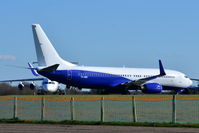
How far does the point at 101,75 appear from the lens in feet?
196

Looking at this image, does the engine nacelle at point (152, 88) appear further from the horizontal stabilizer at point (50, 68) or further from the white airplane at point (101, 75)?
the horizontal stabilizer at point (50, 68)

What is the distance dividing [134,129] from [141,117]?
5.18 meters

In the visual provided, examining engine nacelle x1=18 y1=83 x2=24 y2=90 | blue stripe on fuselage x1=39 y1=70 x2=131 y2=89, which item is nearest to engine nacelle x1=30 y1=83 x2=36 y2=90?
engine nacelle x1=18 y1=83 x2=24 y2=90

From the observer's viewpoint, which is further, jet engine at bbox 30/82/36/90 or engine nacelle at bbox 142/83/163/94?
jet engine at bbox 30/82/36/90

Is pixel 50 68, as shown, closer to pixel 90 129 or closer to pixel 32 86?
pixel 32 86

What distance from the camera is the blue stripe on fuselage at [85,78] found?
5714cm

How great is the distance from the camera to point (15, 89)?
226 ft

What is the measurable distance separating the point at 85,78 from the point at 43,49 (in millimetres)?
5514

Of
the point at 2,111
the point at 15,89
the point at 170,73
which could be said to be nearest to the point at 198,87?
the point at 170,73

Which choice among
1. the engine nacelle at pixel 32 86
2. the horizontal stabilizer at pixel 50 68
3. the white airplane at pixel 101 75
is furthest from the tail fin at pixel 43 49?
the engine nacelle at pixel 32 86

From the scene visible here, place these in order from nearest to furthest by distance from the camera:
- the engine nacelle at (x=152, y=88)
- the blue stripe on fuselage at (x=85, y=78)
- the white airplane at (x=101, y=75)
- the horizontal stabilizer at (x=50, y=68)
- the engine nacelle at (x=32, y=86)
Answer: the horizontal stabilizer at (x=50, y=68) → the white airplane at (x=101, y=75) → the blue stripe on fuselage at (x=85, y=78) → the engine nacelle at (x=152, y=88) → the engine nacelle at (x=32, y=86)

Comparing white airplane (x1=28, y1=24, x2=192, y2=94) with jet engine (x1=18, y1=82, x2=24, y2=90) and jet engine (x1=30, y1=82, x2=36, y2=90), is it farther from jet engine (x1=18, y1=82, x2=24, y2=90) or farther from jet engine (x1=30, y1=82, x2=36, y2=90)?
jet engine (x1=30, y1=82, x2=36, y2=90)

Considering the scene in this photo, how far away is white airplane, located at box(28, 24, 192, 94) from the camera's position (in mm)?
56594

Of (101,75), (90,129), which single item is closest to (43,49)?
(101,75)
